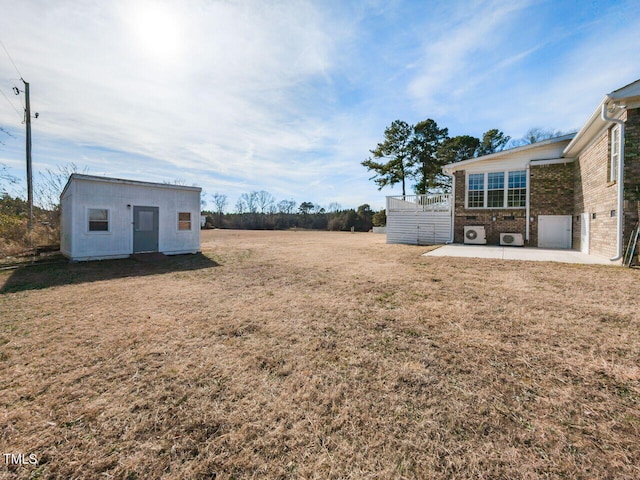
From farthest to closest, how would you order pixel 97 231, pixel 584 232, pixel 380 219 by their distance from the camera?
pixel 380 219, pixel 584 232, pixel 97 231

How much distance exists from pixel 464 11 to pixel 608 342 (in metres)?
8.28

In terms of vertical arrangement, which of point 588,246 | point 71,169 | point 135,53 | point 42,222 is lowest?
point 588,246

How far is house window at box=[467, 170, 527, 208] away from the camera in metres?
13.1

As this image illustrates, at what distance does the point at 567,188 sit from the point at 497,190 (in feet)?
8.85

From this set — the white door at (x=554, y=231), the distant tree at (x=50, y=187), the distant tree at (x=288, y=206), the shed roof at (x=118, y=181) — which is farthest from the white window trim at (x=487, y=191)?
the distant tree at (x=288, y=206)

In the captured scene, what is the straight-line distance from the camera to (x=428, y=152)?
1027 inches

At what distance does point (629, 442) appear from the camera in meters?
1.67

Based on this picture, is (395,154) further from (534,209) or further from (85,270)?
(85,270)

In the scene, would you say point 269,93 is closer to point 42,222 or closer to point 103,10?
point 103,10

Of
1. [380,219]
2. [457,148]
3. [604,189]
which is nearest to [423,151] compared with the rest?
[457,148]

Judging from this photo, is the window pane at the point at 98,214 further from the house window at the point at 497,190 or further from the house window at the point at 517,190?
the house window at the point at 517,190

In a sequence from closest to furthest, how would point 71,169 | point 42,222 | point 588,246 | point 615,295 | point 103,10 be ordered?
point 615,295, point 103,10, point 588,246, point 42,222, point 71,169

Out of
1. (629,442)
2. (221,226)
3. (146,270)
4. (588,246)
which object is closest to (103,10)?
(146,270)

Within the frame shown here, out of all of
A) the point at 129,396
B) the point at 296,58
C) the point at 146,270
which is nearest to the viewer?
the point at 129,396
